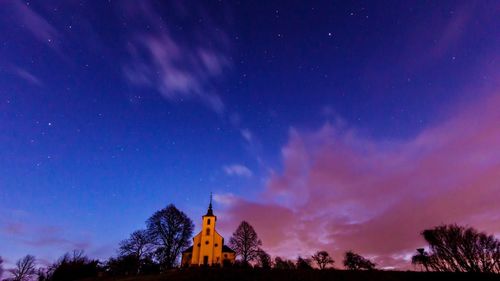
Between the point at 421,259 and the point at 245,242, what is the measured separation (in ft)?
115

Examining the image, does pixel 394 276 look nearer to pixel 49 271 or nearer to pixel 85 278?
pixel 85 278

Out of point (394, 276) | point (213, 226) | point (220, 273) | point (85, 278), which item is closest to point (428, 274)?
point (394, 276)

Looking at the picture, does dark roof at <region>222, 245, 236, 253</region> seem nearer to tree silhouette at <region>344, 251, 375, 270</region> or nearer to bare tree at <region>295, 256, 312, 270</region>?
bare tree at <region>295, 256, 312, 270</region>

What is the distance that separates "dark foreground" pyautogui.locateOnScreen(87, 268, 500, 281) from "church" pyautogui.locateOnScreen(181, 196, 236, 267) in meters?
21.5

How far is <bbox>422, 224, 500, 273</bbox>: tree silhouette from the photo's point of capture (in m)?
47.3

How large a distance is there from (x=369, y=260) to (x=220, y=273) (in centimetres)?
5851

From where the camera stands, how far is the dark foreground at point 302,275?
35.9 metres

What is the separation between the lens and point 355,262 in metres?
80.2

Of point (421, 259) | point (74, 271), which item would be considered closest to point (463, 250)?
point (421, 259)

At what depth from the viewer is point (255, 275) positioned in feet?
122

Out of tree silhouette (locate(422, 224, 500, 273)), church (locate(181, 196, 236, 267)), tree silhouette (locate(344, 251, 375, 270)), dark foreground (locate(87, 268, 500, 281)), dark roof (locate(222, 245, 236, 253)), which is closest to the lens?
dark foreground (locate(87, 268, 500, 281))

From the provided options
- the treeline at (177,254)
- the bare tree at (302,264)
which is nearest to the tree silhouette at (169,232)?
the treeline at (177,254)

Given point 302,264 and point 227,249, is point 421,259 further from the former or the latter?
point 227,249

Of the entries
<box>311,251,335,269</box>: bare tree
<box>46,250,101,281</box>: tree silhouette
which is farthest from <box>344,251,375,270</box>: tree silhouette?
<box>46,250,101,281</box>: tree silhouette
